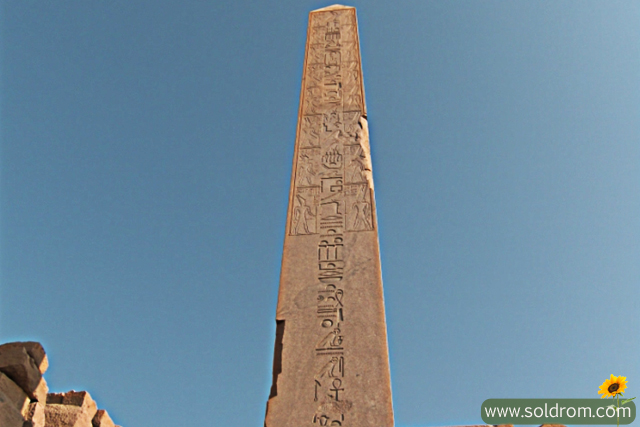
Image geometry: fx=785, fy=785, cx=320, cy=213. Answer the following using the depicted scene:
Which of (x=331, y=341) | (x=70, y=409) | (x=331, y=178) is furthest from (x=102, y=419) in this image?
(x=331, y=178)

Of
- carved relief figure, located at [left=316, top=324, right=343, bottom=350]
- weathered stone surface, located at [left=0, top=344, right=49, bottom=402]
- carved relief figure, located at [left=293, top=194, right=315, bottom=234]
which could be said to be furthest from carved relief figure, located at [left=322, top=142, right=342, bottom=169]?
weathered stone surface, located at [left=0, top=344, right=49, bottom=402]

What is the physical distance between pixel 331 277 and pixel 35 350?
1855mm

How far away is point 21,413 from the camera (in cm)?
450

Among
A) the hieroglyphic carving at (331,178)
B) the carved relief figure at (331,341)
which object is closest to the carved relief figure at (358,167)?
the hieroglyphic carving at (331,178)

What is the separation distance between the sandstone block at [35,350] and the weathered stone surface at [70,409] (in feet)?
0.78

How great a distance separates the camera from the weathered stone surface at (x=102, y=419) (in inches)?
199

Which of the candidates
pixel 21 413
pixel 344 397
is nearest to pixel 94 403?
pixel 21 413

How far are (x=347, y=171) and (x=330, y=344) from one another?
4.58 feet

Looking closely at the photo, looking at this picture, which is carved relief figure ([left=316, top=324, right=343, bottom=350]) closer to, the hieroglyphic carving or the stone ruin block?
Answer: the hieroglyphic carving

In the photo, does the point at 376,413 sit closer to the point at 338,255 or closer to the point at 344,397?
the point at 344,397

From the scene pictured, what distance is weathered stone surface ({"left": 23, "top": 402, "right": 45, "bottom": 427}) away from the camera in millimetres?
4571

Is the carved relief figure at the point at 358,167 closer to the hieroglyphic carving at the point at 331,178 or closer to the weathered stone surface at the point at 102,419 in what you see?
the hieroglyphic carving at the point at 331,178

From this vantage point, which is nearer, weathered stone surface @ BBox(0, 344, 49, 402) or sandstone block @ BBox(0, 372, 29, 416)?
sandstone block @ BBox(0, 372, 29, 416)

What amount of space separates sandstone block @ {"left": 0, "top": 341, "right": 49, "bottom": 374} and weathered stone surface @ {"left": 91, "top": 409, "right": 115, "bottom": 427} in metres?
0.49
